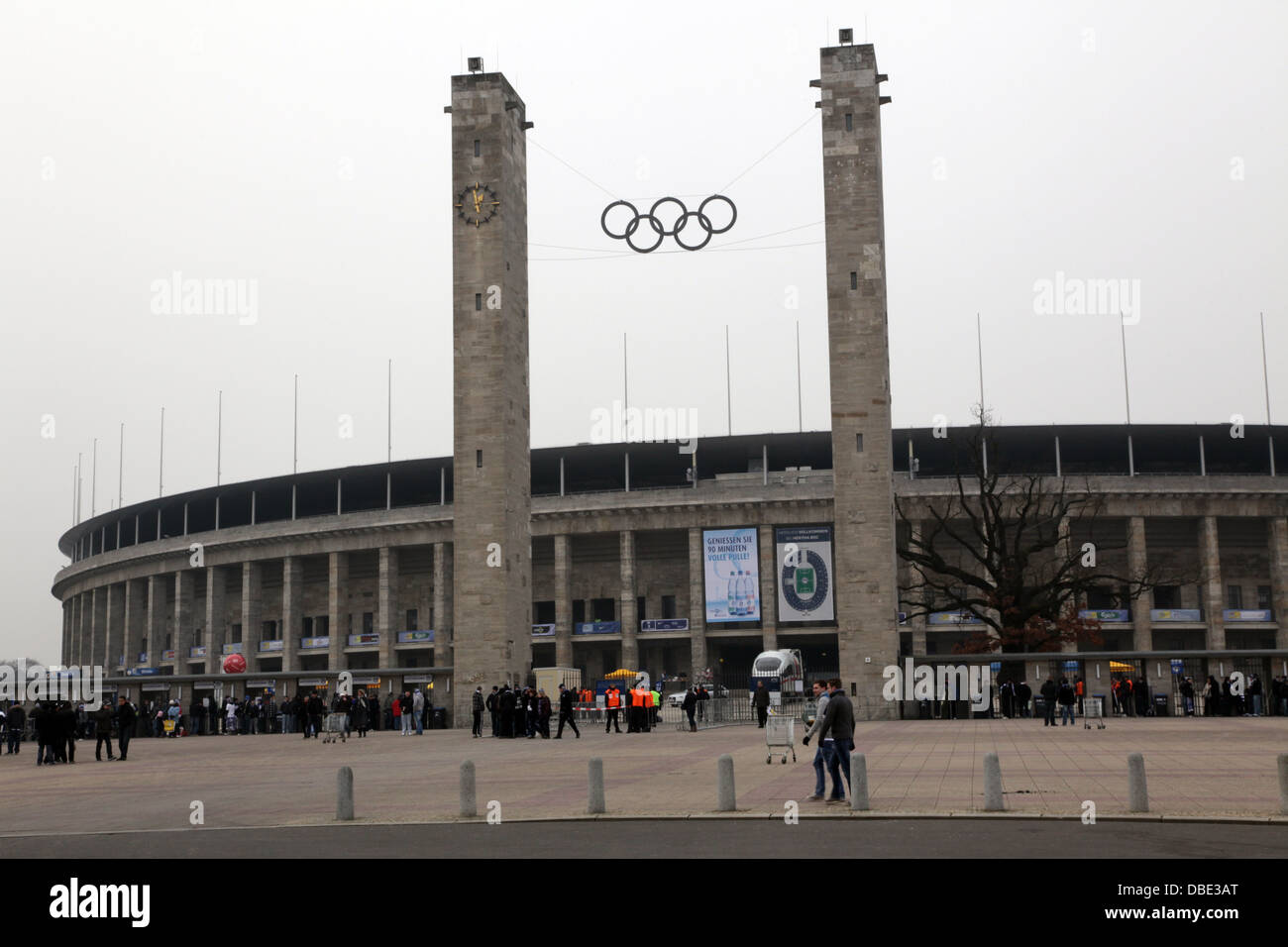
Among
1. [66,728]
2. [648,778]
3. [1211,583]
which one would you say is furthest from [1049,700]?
[1211,583]

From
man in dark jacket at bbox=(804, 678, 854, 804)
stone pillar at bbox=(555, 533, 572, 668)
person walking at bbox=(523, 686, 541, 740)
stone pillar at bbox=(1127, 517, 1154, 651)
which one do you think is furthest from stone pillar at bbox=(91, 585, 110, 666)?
man in dark jacket at bbox=(804, 678, 854, 804)

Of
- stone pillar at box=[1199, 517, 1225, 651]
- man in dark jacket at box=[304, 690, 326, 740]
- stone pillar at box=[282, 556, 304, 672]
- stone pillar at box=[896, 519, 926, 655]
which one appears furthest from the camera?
stone pillar at box=[282, 556, 304, 672]

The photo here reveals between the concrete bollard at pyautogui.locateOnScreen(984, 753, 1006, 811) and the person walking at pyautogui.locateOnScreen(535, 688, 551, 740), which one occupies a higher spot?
the concrete bollard at pyautogui.locateOnScreen(984, 753, 1006, 811)

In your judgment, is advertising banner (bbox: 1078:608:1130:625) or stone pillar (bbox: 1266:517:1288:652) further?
stone pillar (bbox: 1266:517:1288:652)

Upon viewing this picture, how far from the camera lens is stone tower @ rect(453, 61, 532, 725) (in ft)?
173

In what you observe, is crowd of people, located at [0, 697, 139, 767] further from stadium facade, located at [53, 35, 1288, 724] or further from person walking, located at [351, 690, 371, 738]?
stadium facade, located at [53, 35, 1288, 724]

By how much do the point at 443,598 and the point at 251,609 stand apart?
649 inches

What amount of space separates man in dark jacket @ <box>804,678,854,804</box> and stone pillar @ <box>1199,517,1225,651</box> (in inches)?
2834

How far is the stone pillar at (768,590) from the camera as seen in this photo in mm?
83438

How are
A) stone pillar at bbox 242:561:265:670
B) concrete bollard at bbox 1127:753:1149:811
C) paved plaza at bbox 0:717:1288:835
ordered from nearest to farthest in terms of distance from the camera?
concrete bollard at bbox 1127:753:1149:811, paved plaza at bbox 0:717:1288:835, stone pillar at bbox 242:561:265:670

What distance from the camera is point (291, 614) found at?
92688mm

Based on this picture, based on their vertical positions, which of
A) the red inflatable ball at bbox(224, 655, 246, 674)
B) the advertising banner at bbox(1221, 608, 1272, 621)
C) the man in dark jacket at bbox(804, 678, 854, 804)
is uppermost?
the advertising banner at bbox(1221, 608, 1272, 621)

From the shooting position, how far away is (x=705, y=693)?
5159 centimetres
